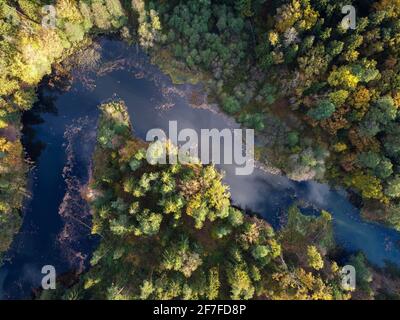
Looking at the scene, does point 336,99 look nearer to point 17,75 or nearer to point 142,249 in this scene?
point 142,249

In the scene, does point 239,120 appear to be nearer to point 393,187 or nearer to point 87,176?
point 393,187

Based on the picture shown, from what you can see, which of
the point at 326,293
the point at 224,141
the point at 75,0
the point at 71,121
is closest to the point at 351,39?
the point at 224,141

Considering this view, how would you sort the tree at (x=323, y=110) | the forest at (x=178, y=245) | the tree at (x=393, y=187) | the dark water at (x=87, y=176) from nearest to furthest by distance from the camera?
1. the forest at (x=178, y=245)
2. the tree at (x=393, y=187)
3. the tree at (x=323, y=110)
4. the dark water at (x=87, y=176)

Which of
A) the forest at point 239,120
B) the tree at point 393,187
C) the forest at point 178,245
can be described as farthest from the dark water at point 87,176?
the tree at point 393,187

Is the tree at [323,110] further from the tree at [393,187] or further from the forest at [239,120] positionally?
the tree at [393,187]

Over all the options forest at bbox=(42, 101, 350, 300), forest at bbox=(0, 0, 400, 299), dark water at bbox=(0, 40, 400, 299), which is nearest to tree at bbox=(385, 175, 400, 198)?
forest at bbox=(0, 0, 400, 299)

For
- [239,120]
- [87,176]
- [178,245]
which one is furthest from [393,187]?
[87,176]
